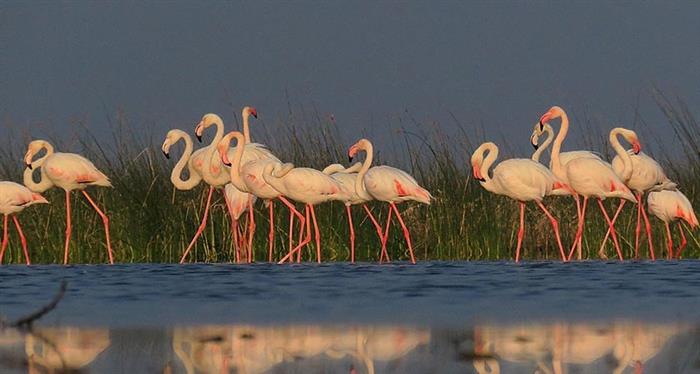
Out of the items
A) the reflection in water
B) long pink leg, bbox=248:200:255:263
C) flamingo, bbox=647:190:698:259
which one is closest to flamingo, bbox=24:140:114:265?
long pink leg, bbox=248:200:255:263

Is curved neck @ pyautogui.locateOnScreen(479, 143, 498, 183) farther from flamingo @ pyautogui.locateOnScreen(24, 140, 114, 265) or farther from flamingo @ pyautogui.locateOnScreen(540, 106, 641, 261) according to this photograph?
flamingo @ pyautogui.locateOnScreen(24, 140, 114, 265)

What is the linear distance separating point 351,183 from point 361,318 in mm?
6637

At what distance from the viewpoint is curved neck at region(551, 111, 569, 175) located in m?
16.9

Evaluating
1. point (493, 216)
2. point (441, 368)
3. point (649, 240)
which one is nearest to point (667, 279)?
point (649, 240)

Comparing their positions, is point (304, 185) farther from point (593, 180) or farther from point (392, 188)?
point (593, 180)

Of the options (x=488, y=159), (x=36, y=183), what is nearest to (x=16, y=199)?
(x=36, y=183)

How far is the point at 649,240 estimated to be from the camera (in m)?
16.5

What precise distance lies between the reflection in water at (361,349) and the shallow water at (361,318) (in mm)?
10

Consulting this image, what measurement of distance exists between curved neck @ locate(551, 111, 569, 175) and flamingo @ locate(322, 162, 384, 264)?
6.61ft

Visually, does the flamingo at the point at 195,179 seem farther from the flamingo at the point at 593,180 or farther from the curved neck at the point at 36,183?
the flamingo at the point at 593,180

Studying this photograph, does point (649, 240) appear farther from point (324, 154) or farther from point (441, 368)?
point (441, 368)

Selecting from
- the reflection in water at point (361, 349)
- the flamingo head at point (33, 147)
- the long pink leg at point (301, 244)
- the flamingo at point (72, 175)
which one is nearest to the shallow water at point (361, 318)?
the reflection in water at point (361, 349)

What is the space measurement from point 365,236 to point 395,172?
5.48 ft

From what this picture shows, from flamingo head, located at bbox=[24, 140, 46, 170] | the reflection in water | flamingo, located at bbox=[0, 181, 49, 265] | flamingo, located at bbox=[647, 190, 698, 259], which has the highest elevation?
flamingo head, located at bbox=[24, 140, 46, 170]
